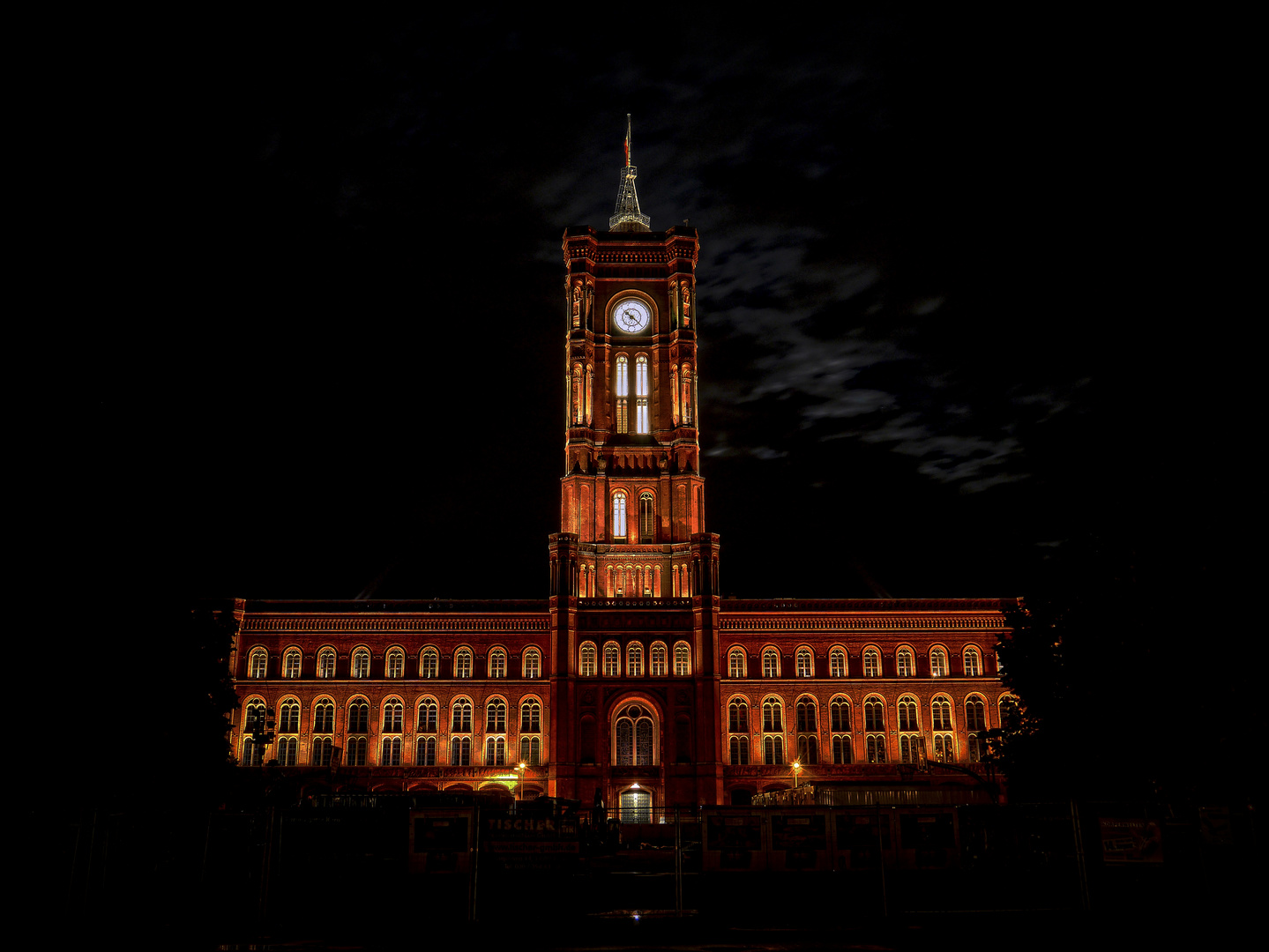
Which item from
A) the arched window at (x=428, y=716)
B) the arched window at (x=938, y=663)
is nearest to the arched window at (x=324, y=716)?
the arched window at (x=428, y=716)

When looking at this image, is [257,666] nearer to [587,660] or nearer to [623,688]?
[587,660]

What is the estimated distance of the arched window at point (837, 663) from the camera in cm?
7119

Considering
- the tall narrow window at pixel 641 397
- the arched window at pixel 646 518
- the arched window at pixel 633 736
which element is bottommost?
the arched window at pixel 633 736

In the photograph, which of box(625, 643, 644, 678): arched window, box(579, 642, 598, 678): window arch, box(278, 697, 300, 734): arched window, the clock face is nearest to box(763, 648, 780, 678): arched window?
box(625, 643, 644, 678): arched window

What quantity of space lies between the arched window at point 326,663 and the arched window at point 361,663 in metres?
1.36

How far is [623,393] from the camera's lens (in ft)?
264

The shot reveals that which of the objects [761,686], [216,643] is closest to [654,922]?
[216,643]

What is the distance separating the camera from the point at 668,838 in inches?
2092

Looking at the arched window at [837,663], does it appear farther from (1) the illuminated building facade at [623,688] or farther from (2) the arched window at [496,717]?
(2) the arched window at [496,717]

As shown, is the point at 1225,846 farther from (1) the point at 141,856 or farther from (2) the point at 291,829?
(1) the point at 141,856

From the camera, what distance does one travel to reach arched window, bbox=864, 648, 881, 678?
71375 mm

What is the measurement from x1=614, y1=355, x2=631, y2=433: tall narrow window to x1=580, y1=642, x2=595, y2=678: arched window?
16.9 metres

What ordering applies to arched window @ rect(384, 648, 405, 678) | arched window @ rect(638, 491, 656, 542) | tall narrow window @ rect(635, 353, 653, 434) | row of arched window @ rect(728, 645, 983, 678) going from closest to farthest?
arched window @ rect(384, 648, 405, 678), row of arched window @ rect(728, 645, 983, 678), arched window @ rect(638, 491, 656, 542), tall narrow window @ rect(635, 353, 653, 434)

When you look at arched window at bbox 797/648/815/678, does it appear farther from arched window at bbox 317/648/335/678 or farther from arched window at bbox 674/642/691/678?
arched window at bbox 317/648/335/678
